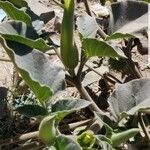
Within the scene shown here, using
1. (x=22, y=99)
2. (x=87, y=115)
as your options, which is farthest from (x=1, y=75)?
(x=87, y=115)

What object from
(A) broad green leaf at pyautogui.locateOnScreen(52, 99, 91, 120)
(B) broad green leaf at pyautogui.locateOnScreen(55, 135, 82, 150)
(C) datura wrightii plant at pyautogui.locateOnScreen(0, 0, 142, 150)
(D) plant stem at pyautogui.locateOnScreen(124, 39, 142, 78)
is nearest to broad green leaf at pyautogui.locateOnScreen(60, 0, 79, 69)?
(C) datura wrightii plant at pyautogui.locateOnScreen(0, 0, 142, 150)

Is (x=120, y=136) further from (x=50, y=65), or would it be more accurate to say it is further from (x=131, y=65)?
(x=131, y=65)

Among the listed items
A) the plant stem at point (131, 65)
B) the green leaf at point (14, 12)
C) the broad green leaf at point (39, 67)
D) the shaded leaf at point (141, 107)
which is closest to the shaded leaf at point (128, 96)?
the shaded leaf at point (141, 107)

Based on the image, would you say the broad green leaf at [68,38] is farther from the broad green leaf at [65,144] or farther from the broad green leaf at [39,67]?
the broad green leaf at [65,144]

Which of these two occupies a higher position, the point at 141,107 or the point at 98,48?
the point at 98,48

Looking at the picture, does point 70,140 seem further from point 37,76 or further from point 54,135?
point 37,76

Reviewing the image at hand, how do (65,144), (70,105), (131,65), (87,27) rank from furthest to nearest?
1. (131,65)
2. (87,27)
3. (70,105)
4. (65,144)

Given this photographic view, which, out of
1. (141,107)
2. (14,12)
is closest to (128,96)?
(141,107)
